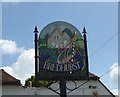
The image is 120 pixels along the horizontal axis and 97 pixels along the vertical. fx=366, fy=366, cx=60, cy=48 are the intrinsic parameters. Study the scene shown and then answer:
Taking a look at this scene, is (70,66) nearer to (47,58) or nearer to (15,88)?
(47,58)

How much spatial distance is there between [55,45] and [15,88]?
11.7 meters

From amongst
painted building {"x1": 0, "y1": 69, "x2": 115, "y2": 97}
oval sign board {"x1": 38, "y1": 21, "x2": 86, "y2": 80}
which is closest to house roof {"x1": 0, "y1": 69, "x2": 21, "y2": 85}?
painted building {"x1": 0, "y1": 69, "x2": 115, "y2": 97}

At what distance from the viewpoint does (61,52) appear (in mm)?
18312

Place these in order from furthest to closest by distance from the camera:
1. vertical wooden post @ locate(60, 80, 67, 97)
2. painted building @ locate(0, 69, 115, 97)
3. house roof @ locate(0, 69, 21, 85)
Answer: house roof @ locate(0, 69, 21, 85)
painted building @ locate(0, 69, 115, 97)
vertical wooden post @ locate(60, 80, 67, 97)

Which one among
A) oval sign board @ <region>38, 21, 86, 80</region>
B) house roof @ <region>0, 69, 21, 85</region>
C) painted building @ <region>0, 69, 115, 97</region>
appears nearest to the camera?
oval sign board @ <region>38, 21, 86, 80</region>

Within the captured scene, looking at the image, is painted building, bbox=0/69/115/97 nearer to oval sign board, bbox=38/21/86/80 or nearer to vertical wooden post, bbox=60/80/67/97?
oval sign board, bbox=38/21/86/80

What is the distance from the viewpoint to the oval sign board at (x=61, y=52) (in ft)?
59.5

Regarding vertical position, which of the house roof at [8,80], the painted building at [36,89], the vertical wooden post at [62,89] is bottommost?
the vertical wooden post at [62,89]

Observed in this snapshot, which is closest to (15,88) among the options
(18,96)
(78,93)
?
(18,96)

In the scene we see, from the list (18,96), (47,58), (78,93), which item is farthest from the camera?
(78,93)

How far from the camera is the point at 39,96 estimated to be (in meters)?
28.9

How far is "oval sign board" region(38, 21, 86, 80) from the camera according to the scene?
1814 cm

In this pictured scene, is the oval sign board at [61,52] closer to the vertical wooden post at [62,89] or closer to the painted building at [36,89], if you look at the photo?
the vertical wooden post at [62,89]

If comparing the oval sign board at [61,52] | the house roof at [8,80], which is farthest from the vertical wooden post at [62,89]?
the house roof at [8,80]
